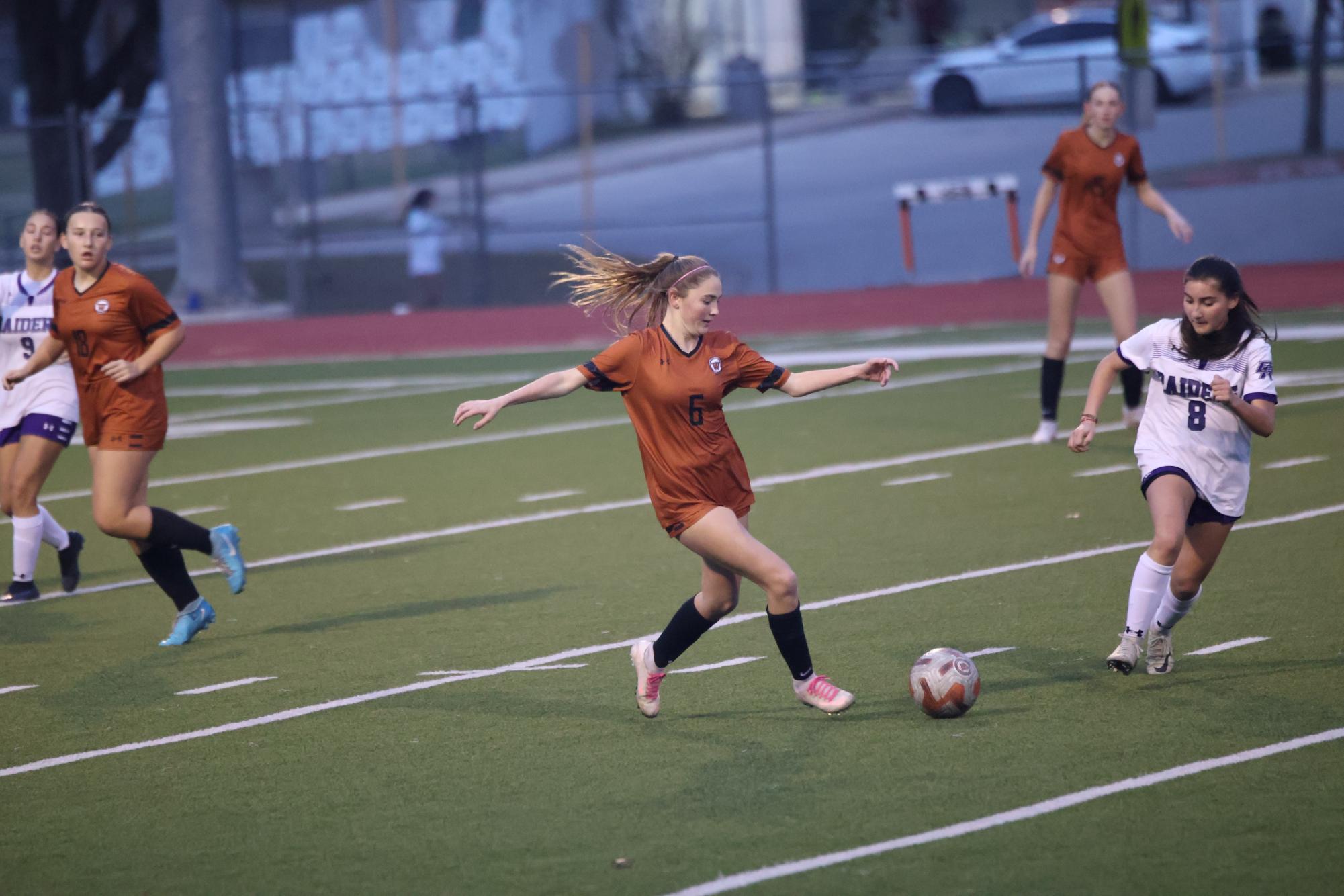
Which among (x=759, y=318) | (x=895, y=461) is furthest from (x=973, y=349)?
(x=895, y=461)

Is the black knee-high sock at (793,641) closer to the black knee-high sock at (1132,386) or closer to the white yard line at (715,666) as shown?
the white yard line at (715,666)

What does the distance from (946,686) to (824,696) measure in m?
0.45

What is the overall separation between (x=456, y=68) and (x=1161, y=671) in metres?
37.7

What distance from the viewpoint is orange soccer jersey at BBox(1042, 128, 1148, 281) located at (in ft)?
38.9

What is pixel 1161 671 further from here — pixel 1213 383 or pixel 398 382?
pixel 398 382

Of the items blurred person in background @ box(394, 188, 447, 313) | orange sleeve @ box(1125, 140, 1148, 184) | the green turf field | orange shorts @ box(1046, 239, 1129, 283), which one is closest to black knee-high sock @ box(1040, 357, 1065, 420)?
the green turf field

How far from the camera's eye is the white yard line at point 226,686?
23.6 feet

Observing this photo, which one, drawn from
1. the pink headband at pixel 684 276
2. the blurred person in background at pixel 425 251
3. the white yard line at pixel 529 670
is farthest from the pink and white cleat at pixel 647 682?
the blurred person in background at pixel 425 251

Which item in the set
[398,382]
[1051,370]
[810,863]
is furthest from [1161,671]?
[398,382]

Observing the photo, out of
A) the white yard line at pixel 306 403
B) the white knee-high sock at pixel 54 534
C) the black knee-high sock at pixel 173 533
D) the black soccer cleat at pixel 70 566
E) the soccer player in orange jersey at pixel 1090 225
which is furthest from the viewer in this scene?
the white yard line at pixel 306 403

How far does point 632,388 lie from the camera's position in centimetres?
630

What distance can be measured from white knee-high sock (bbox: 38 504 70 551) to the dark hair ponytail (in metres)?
5.98

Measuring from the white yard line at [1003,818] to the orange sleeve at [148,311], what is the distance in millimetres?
4458

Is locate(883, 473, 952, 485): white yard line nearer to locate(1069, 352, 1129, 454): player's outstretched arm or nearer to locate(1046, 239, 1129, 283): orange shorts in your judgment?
locate(1046, 239, 1129, 283): orange shorts
